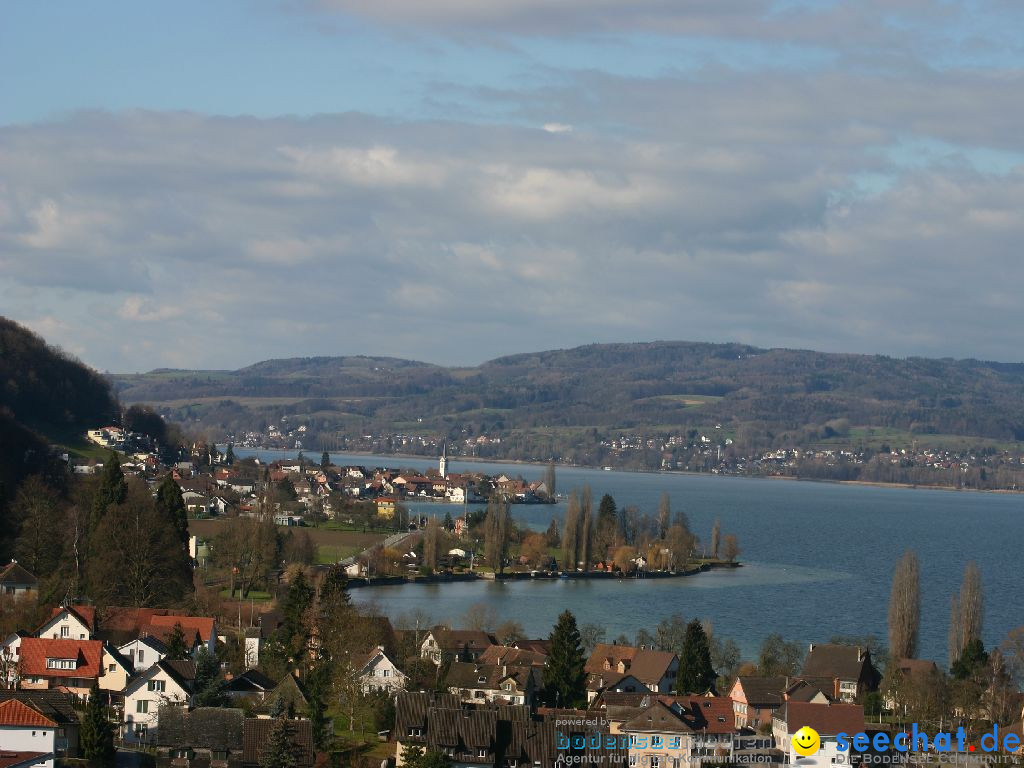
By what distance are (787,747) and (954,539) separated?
54.6 metres

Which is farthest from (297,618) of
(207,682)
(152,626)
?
(207,682)

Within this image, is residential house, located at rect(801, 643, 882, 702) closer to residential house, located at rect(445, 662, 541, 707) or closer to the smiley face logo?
residential house, located at rect(445, 662, 541, 707)

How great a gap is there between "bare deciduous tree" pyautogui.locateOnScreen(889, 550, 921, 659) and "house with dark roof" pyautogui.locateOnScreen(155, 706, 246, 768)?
57.8 ft

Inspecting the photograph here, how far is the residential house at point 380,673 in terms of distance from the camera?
78.2ft

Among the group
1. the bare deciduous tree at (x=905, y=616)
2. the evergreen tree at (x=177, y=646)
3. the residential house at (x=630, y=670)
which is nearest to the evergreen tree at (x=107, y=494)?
the evergreen tree at (x=177, y=646)

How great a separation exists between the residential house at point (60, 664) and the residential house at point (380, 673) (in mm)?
4021

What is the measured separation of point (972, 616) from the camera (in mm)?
32844

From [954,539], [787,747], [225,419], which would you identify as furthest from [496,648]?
[225,419]

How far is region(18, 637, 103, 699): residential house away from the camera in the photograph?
2223cm

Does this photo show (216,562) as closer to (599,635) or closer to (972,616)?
(599,635)

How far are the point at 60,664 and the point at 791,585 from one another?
97.4 feet

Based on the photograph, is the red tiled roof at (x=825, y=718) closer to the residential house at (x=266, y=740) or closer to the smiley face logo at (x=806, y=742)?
the smiley face logo at (x=806, y=742)

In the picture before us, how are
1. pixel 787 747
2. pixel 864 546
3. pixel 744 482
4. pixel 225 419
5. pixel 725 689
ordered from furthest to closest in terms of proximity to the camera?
1. pixel 225 419
2. pixel 744 482
3. pixel 864 546
4. pixel 725 689
5. pixel 787 747

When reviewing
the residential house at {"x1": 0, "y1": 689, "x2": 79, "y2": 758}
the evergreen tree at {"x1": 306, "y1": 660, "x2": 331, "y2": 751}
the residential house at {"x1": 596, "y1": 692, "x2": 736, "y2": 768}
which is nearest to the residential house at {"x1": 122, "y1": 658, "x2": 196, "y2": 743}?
the residential house at {"x1": 0, "y1": 689, "x2": 79, "y2": 758}
